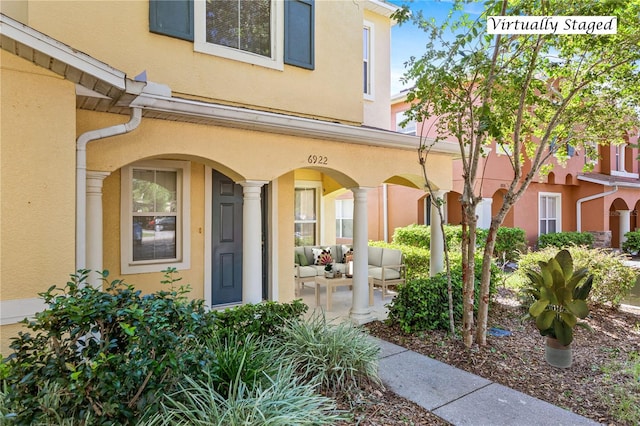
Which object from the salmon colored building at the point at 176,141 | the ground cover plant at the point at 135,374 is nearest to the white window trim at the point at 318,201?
the salmon colored building at the point at 176,141

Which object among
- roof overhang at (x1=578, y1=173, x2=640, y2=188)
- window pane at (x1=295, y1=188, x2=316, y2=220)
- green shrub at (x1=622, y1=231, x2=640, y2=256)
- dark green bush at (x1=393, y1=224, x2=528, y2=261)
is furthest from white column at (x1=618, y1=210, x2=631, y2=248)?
window pane at (x1=295, y1=188, x2=316, y2=220)

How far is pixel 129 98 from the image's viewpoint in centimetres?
415

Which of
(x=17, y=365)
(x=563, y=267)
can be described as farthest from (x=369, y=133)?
(x=17, y=365)

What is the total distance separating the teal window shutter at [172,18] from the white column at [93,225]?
2.20 m

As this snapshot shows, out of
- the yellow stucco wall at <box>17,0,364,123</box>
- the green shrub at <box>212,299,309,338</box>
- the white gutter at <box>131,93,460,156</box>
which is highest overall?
the yellow stucco wall at <box>17,0,364,123</box>

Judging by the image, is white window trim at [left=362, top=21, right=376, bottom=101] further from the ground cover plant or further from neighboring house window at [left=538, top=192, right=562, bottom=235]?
neighboring house window at [left=538, top=192, right=562, bottom=235]

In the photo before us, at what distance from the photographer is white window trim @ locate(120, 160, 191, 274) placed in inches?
223

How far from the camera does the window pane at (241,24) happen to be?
5.58 metres

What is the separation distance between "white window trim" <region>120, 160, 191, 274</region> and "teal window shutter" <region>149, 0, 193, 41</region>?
1.97 metres

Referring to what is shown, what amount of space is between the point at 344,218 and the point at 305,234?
5.46m

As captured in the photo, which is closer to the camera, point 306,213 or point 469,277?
point 469,277

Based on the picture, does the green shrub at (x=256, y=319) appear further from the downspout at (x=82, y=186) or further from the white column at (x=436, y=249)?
the white column at (x=436, y=249)

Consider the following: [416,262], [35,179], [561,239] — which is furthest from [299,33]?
[561,239]

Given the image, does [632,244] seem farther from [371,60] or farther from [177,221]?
[177,221]
